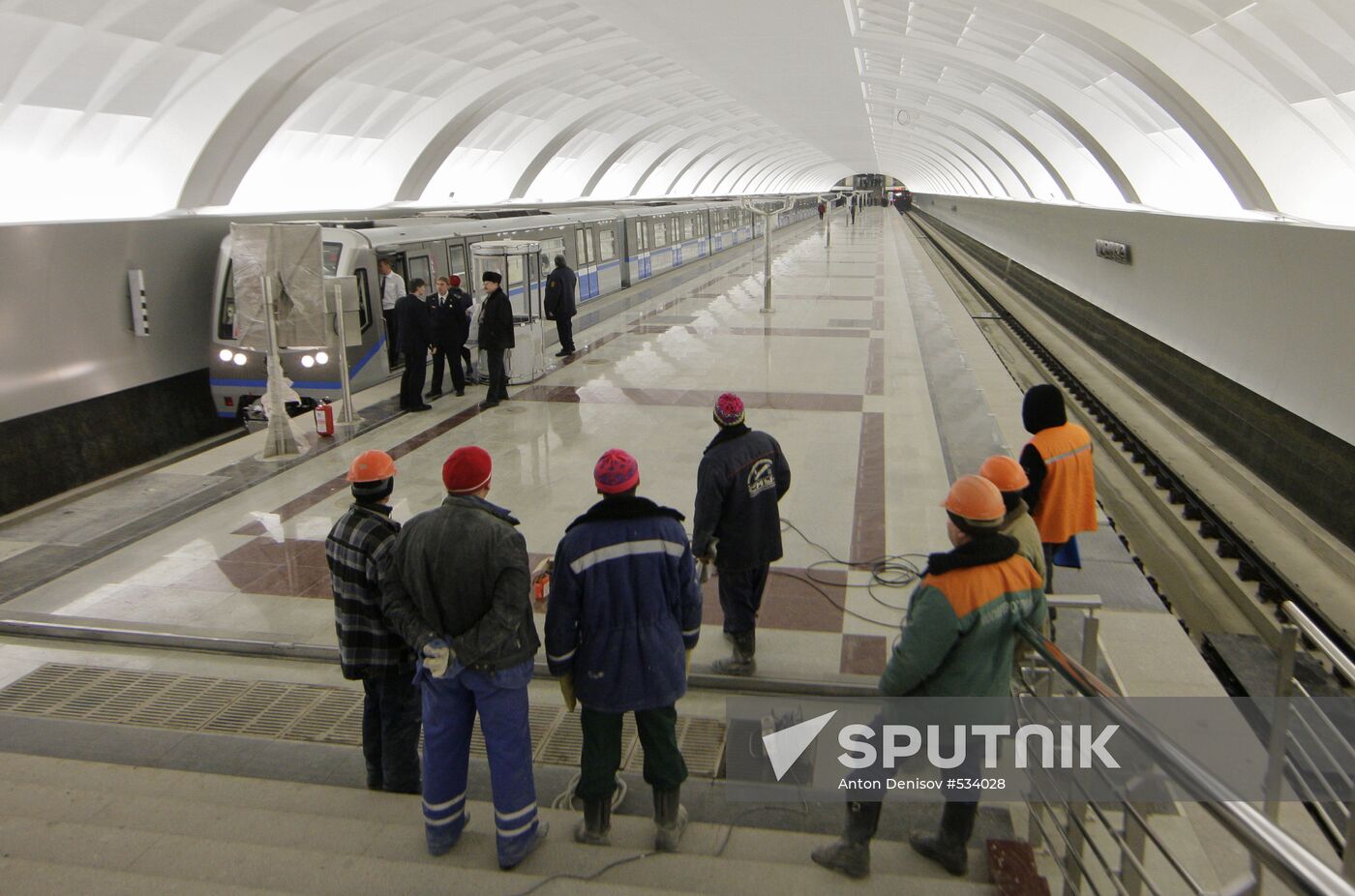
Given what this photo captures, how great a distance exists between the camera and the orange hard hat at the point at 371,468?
12.5 feet

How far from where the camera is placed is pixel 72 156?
15109 mm

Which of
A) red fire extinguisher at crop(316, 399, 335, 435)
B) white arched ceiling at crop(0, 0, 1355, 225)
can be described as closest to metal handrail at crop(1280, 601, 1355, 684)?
red fire extinguisher at crop(316, 399, 335, 435)

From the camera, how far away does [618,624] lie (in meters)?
3.41

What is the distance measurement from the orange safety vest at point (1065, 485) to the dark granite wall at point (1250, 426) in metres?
6.17

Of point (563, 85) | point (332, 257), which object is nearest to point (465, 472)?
point (332, 257)

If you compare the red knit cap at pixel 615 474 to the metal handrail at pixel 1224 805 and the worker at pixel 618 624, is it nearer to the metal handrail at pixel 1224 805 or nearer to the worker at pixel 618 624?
the worker at pixel 618 624

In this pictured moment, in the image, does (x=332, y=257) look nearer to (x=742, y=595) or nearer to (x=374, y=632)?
(x=742, y=595)

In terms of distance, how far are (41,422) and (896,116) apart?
35027 mm

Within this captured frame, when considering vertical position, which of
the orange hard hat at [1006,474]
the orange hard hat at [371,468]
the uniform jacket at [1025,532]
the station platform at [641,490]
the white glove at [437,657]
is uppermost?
the orange hard hat at [371,468]

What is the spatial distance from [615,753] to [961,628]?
137 cm

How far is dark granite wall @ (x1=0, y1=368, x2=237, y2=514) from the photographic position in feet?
35.6

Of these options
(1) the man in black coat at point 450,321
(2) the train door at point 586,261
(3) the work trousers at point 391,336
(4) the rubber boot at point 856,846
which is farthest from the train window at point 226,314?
(4) the rubber boot at point 856,846

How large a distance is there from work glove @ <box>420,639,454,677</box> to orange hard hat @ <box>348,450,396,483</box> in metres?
0.79

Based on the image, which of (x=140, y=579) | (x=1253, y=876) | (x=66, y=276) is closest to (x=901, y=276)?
(x=66, y=276)
